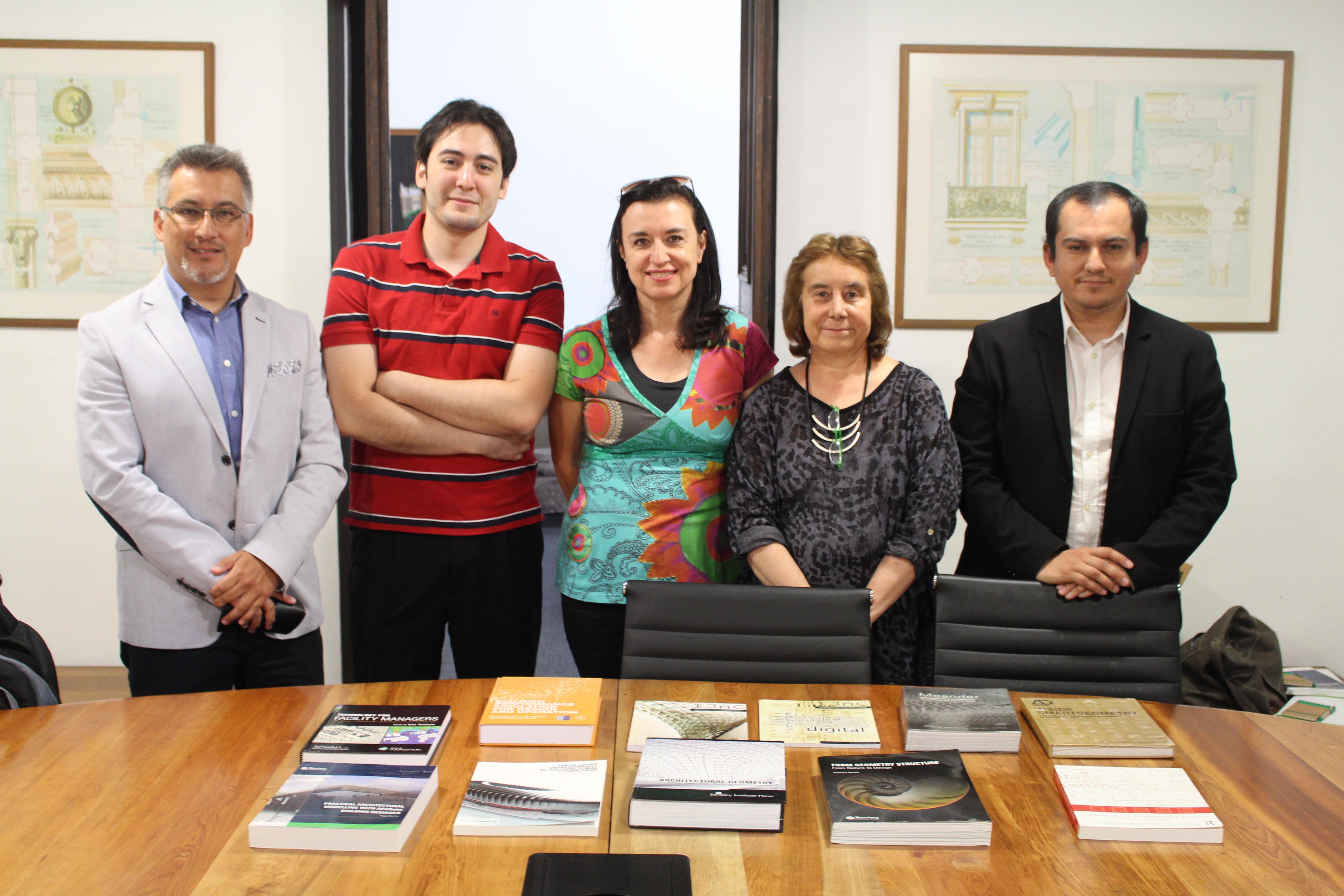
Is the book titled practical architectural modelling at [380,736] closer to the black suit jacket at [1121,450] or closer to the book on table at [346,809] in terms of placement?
the book on table at [346,809]

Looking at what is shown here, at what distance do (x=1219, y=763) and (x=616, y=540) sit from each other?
1.33m

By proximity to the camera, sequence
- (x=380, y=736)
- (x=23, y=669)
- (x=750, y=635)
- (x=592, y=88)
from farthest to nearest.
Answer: (x=592, y=88) < (x=750, y=635) < (x=23, y=669) < (x=380, y=736)

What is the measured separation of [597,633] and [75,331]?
2326mm

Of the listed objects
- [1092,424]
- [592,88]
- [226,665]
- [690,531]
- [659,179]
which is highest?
[592,88]

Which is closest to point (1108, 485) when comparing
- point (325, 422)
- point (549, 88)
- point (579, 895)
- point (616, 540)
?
point (616, 540)

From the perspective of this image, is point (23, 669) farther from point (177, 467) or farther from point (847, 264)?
point (847, 264)

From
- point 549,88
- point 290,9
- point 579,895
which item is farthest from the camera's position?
point 549,88

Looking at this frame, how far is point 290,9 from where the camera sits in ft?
11.0

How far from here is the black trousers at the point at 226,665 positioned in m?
2.27

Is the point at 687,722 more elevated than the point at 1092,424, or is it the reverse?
the point at 1092,424

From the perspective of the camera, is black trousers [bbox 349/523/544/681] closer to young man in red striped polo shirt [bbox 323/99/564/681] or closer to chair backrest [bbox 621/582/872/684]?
young man in red striped polo shirt [bbox 323/99/564/681]

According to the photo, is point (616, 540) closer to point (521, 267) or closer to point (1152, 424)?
point (521, 267)

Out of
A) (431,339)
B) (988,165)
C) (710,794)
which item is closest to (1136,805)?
(710,794)

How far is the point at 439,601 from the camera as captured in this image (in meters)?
2.54
